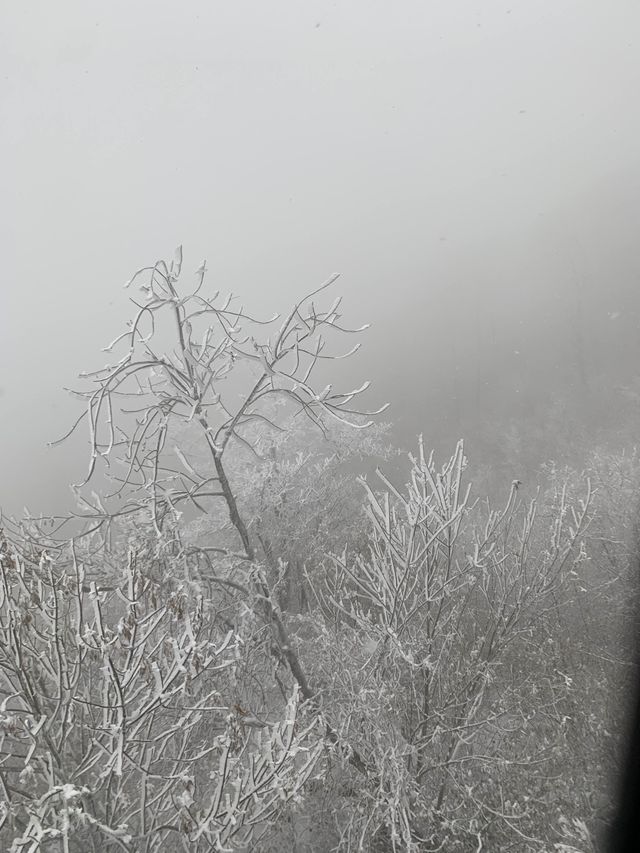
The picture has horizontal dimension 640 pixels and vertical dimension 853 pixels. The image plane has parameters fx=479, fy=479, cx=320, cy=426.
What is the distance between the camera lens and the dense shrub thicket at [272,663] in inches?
116

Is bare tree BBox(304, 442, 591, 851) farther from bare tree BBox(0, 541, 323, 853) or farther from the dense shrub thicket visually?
bare tree BBox(0, 541, 323, 853)

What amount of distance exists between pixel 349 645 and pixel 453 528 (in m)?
2.44

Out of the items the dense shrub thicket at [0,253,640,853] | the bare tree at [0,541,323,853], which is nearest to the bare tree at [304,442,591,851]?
the dense shrub thicket at [0,253,640,853]

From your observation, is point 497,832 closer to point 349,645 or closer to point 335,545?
point 349,645

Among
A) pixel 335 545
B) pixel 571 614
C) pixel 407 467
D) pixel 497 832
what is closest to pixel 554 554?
pixel 497 832

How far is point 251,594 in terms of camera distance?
436 centimetres

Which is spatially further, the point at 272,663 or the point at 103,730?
the point at 272,663

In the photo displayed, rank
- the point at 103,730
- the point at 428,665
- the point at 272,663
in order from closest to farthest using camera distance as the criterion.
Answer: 1. the point at 103,730
2. the point at 428,665
3. the point at 272,663

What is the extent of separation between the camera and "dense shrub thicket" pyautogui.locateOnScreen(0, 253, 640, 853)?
2.95 meters

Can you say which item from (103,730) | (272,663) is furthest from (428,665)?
(103,730)

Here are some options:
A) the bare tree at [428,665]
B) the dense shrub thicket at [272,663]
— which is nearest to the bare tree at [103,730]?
the dense shrub thicket at [272,663]

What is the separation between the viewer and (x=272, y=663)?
544 cm

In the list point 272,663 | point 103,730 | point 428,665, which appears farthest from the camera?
point 272,663

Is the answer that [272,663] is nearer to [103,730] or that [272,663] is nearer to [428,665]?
[428,665]
